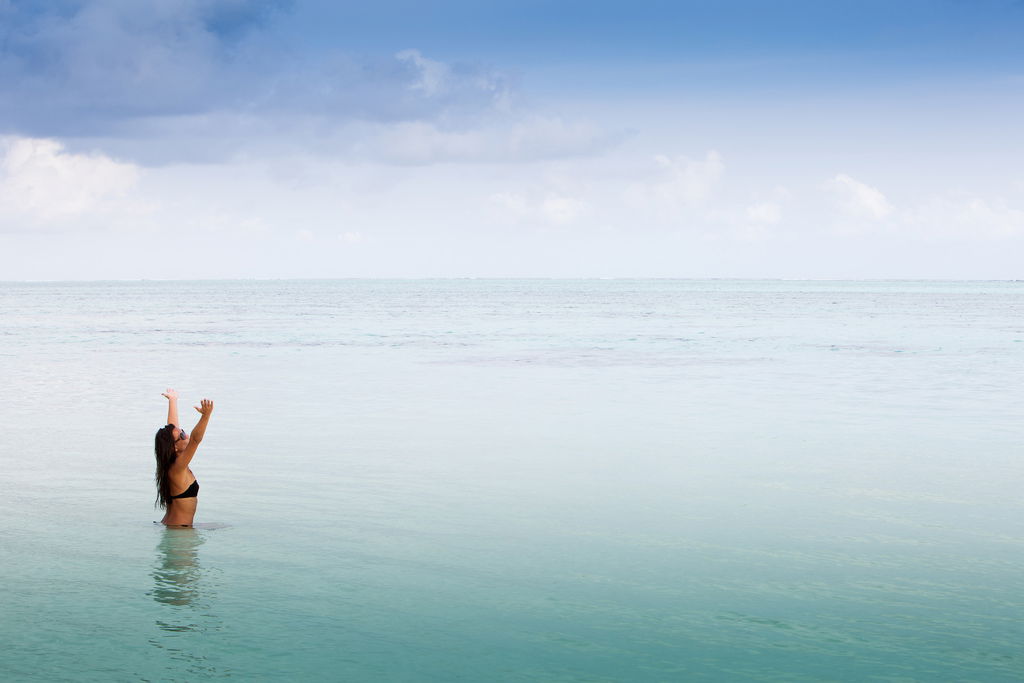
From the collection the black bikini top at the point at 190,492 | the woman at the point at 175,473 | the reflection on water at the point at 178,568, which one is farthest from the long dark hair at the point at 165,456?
the reflection on water at the point at 178,568

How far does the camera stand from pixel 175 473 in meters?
10.3

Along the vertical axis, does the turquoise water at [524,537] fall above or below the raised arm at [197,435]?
→ below

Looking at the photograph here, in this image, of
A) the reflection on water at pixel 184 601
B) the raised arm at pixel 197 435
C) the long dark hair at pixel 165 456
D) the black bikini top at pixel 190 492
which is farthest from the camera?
the black bikini top at pixel 190 492

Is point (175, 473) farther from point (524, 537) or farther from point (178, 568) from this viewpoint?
point (524, 537)

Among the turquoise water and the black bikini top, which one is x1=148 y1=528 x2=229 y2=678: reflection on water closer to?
the turquoise water

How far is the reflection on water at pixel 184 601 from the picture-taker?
A: 7090 mm

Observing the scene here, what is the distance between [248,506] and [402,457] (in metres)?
3.43

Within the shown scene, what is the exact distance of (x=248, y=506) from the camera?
11.7m

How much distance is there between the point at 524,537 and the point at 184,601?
336 cm

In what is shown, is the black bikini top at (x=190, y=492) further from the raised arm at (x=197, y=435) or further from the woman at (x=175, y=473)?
the raised arm at (x=197, y=435)

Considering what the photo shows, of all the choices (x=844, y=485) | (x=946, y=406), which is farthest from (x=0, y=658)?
(x=946, y=406)

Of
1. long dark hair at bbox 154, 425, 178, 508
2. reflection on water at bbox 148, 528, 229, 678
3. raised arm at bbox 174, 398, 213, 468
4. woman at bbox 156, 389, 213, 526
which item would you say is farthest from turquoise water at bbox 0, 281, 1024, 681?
raised arm at bbox 174, 398, 213, 468

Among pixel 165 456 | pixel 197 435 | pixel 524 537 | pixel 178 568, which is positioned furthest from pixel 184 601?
pixel 524 537

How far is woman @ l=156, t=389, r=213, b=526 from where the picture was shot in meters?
10.1
